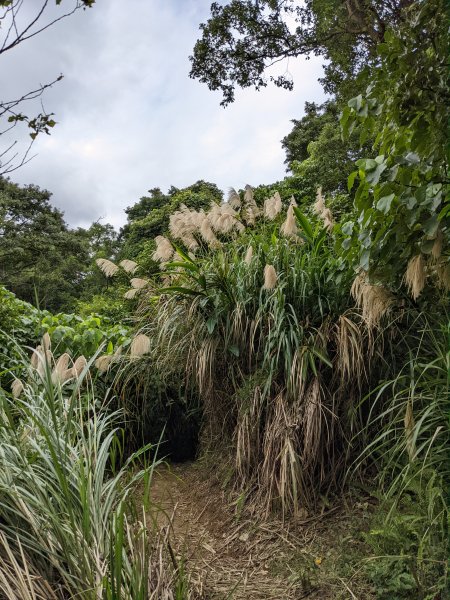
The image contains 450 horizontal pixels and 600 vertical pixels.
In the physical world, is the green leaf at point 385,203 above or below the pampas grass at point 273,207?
below

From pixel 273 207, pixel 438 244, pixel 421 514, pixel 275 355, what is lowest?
pixel 421 514

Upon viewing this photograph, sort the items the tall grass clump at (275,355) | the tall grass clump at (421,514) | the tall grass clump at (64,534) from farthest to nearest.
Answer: the tall grass clump at (275,355), the tall grass clump at (421,514), the tall grass clump at (64,534)

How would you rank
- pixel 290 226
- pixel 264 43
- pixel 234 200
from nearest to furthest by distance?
pixel 290 226 → pixel 234 200 → pixel 264 43

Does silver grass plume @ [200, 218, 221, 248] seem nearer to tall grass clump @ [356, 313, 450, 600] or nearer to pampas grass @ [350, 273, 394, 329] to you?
pampas grass @ [350, 273, 394, 329]

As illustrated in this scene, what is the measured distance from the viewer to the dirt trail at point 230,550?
224cm

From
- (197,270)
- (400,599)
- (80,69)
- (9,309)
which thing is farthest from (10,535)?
(9,309)

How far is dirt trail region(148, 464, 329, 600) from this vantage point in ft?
7.34

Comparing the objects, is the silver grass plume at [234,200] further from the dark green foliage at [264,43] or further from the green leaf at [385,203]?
the dark green foliage at [264,43]

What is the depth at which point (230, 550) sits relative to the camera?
268cm

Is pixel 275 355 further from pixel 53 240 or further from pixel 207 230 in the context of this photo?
pixel 53 240

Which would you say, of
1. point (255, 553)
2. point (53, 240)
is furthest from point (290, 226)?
point (53, 240)

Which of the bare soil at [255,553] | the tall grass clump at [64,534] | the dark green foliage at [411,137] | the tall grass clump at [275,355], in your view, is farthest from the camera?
the tall grass clump at [275,355]

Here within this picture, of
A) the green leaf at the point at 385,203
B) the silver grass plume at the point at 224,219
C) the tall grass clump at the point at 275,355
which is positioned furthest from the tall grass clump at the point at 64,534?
the silver grass plume at the point at 224,219

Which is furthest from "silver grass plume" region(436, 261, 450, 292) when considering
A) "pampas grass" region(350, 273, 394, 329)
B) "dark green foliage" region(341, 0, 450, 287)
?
"pampas grass" region(350, 273, 394, 329)
